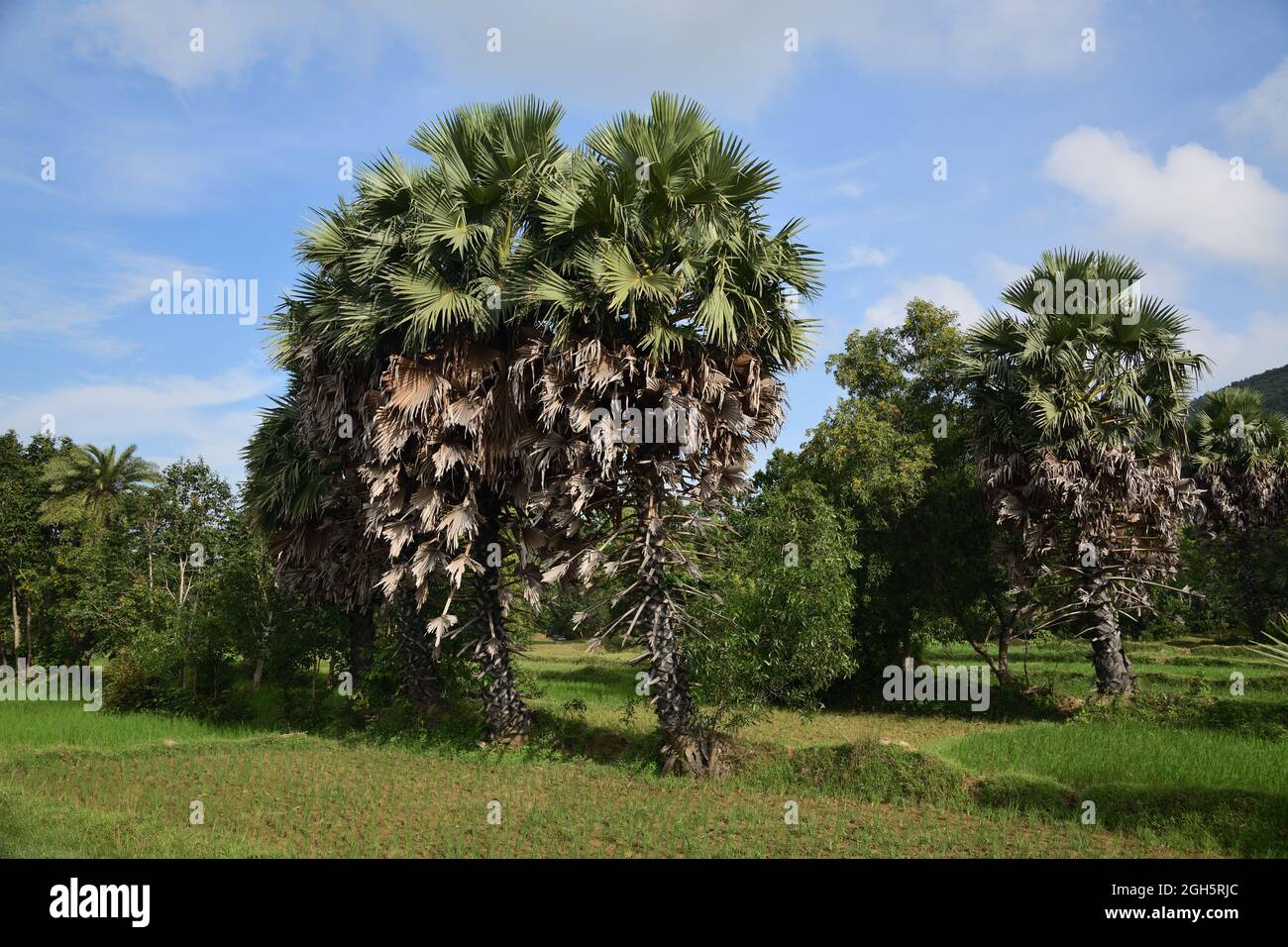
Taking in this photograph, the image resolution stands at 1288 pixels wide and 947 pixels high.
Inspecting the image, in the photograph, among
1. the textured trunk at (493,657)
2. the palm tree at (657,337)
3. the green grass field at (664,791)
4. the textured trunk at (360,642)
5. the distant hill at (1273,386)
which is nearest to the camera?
the green grass field at (664,791)

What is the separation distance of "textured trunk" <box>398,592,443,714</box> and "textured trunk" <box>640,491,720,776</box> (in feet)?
19.6

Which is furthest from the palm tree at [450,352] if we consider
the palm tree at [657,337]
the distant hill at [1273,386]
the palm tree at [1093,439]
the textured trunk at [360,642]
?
the distant hill at [1273,386]

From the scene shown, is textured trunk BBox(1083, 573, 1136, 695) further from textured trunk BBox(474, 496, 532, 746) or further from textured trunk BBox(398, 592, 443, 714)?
textured trunk BBox(398, 592, 443, 714)

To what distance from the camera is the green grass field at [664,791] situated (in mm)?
9500

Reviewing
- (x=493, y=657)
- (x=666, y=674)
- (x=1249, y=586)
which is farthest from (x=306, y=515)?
(x=1249, y=586)

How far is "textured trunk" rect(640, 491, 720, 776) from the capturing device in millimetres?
13078

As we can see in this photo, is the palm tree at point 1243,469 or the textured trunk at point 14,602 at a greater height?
the palm tree at point 1243,469

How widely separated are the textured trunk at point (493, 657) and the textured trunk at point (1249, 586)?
2550cm

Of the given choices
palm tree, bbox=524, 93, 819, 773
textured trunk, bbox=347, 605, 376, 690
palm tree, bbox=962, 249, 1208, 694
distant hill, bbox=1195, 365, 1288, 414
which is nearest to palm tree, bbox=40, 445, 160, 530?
textured trunk, bbox=347, 605, 376, 690

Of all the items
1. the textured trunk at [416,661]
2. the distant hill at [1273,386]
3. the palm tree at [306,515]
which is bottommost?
the textured trunk at [416,661]

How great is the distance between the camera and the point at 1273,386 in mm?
64375

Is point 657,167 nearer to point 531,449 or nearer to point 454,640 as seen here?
point 531,449

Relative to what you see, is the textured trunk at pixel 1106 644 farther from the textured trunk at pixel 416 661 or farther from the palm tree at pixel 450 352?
the textured trunk at pixel 416 661

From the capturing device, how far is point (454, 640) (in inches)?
703
